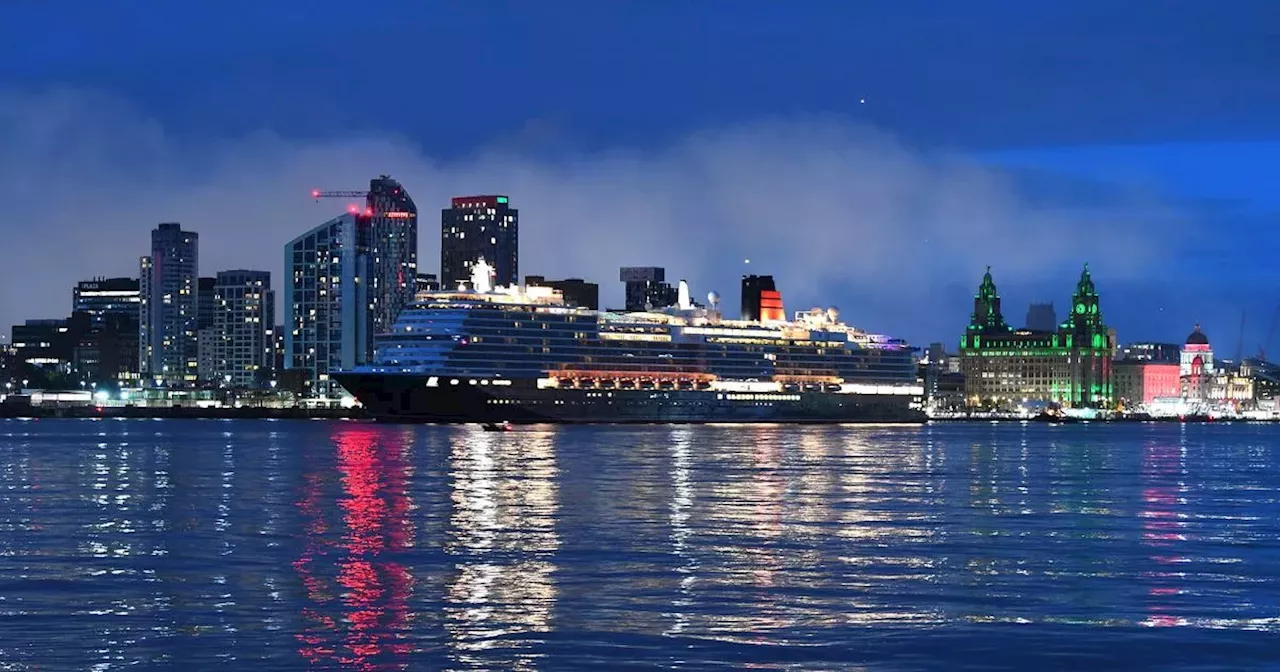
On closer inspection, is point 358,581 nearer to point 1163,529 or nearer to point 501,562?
point 501,562

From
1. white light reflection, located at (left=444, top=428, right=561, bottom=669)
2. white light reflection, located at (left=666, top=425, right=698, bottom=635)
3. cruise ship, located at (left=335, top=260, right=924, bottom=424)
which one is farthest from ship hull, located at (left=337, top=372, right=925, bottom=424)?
white light reflection, located at (left=444, top=428, right=561, bottom=669)

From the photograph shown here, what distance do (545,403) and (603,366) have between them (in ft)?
31.9

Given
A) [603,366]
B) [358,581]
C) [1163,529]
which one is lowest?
[1163,529]

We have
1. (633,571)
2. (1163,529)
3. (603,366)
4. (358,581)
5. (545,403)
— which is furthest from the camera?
(603,366)

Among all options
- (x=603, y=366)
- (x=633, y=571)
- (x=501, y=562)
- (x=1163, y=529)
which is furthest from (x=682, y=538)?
(x=603, y=366)

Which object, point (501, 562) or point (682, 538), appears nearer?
point (501, 562)

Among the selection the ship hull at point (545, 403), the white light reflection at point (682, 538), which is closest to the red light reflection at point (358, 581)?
the white light reflection at point (682, 538)

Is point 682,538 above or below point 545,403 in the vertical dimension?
below

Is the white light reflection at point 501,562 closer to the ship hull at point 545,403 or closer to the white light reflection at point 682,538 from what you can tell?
the white light reflection at point 682,538

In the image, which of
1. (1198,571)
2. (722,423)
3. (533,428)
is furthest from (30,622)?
(722,423)

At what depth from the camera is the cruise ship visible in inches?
6240

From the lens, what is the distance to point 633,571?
36938 millimetres

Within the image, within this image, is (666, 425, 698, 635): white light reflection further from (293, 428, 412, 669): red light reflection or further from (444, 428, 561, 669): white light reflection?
(293, 428, 412, 669): red light reflection

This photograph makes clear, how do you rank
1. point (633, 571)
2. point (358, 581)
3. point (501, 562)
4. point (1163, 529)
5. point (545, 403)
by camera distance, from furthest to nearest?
1. point (545, 403)
2. point (1163, 529)
3. point (501, 562)
4. point (633, 571)
5. point (358, 581)
